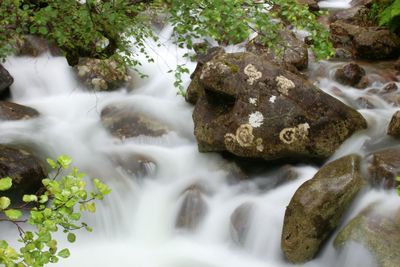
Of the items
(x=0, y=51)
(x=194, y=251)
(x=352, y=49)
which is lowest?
(x=352, y=49)

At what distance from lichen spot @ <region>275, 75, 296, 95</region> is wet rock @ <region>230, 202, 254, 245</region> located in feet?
5.38

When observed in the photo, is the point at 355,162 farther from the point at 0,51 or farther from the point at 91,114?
the point at 91,114

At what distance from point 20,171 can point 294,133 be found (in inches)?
136

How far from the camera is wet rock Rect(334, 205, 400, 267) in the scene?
Answer: 11.8 feet

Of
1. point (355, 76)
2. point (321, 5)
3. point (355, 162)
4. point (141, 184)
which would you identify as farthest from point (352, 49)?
point (141, 184)

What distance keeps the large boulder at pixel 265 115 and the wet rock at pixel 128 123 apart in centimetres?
105

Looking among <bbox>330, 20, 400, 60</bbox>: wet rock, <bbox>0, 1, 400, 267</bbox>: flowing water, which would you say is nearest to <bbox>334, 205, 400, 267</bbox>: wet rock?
<bbox>0, 1, 400, 267</bbox>: flowing water

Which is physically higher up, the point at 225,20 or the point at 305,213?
the point at 225,20

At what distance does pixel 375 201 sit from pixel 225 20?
8.31 ft

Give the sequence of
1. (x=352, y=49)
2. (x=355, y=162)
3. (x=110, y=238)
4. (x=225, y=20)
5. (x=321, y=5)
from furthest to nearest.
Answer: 1. (x=321, y=5)
2. (x=352, y=49)
3. (x=110, y=238)
4. (x=355, y=162)
5. (x=225, y=20)

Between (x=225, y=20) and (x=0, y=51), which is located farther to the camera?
(x=0, y=51)

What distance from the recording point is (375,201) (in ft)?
14.1

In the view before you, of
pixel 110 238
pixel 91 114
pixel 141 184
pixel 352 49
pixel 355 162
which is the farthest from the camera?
pixel 352 49

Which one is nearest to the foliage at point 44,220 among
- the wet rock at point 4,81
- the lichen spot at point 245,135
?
the lichen spot at point 245,135
